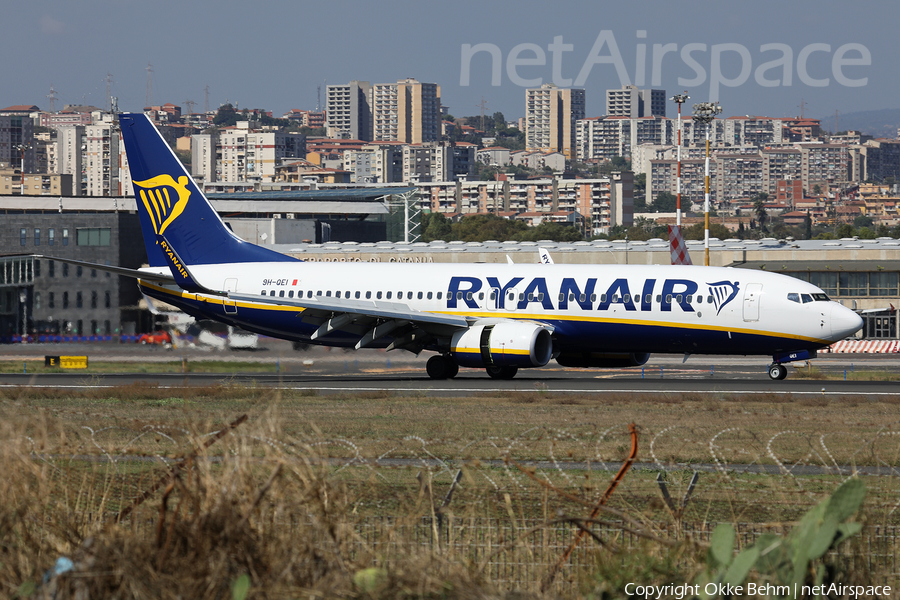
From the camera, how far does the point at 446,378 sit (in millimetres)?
37656

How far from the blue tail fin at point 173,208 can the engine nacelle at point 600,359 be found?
39.2ft

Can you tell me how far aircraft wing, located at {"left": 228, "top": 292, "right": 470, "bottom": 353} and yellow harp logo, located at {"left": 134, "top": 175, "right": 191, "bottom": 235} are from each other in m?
5.55

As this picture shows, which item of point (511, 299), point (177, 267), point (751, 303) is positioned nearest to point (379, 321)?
point (511, 299)

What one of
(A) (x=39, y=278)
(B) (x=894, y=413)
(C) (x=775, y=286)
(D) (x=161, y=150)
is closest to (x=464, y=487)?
(B) (x=894, y=413)

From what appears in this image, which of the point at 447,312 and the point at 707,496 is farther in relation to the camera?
the point at 447,312

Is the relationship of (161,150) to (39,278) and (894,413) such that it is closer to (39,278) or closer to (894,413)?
(39,278)

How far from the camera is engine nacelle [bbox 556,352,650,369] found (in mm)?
37312

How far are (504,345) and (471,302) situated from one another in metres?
2.92

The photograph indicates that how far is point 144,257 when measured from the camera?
63.3 metres

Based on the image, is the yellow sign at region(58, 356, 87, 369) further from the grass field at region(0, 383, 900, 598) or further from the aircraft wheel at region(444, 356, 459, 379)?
the grass field at region(0, 383, 900, 598)

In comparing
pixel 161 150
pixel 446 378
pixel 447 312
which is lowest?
pixel 446 378

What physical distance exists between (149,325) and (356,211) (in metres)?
90.7

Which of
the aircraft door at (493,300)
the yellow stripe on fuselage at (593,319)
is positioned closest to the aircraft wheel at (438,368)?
the yellow stripe on fuselage at (593,319)

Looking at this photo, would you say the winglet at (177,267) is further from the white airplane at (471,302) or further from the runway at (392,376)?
the runway at (392,376)
